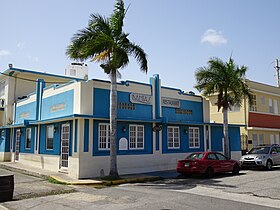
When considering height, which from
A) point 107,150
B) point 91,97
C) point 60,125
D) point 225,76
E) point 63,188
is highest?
point 225,76

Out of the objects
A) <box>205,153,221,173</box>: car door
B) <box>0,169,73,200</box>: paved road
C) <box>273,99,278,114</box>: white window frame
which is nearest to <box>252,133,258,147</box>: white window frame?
<box>273,99,278,114</box>: white window frame

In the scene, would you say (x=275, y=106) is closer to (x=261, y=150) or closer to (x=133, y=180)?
(x=261, y=150)

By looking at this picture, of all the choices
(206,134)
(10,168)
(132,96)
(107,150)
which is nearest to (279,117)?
(206,134)

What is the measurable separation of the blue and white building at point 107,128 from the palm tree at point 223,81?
5.00 ft

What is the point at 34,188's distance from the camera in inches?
496

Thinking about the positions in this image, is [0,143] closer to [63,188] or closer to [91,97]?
[91,97]

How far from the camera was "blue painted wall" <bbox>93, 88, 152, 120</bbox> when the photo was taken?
16266mm

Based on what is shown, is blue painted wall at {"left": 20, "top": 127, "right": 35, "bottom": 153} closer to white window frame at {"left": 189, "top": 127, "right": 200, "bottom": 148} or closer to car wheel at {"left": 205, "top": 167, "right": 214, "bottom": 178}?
white window frame at {"left": 189, "top": 127, "right": 200, "bottom": 148}

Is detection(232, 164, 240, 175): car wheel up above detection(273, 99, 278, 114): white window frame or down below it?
below

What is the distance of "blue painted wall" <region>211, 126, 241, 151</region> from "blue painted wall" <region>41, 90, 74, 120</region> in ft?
35.7

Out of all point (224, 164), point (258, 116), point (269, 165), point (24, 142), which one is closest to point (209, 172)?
point (224, 164)

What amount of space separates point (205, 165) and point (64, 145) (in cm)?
758

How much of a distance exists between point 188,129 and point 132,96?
5.16 metres

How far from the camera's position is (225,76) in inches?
802
